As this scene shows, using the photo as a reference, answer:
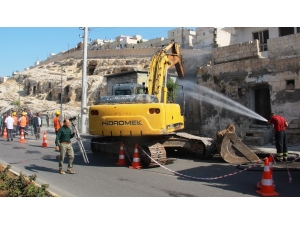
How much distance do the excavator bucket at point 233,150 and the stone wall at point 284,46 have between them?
631 centimetres

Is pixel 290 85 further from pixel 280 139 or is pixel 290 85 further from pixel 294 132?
pixel 280 139

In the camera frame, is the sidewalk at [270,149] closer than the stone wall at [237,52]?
Yes

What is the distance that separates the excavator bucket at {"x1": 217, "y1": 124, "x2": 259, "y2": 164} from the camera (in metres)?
9.11

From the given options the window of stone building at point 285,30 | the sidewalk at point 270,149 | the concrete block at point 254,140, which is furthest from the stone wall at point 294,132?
the window of stone building at point 285,30

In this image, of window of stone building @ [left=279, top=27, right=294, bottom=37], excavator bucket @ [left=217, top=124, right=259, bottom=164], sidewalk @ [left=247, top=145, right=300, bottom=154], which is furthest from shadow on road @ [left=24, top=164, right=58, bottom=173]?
window of stone building @ [left=279, top=27, right=294, bottom=37]

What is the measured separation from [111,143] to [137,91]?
1.98 meters

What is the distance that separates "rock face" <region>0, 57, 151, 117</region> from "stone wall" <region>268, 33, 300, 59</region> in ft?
83.3

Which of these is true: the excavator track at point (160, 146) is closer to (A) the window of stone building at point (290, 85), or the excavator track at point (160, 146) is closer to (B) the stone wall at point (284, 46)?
(A) the window of stone building at point (290, 85)

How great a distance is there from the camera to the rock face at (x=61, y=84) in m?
39.7

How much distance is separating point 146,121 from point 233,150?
3.00 metres

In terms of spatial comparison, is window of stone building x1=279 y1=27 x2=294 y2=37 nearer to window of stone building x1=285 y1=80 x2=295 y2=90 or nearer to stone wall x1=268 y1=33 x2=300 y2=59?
stone wall x1=268 y1=33 x2=300 y2=59

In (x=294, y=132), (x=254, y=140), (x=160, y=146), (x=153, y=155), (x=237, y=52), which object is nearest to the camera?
(x=153, y=155)

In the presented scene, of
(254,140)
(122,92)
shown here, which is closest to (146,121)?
(122,92)

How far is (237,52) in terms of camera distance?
14.8 metres
